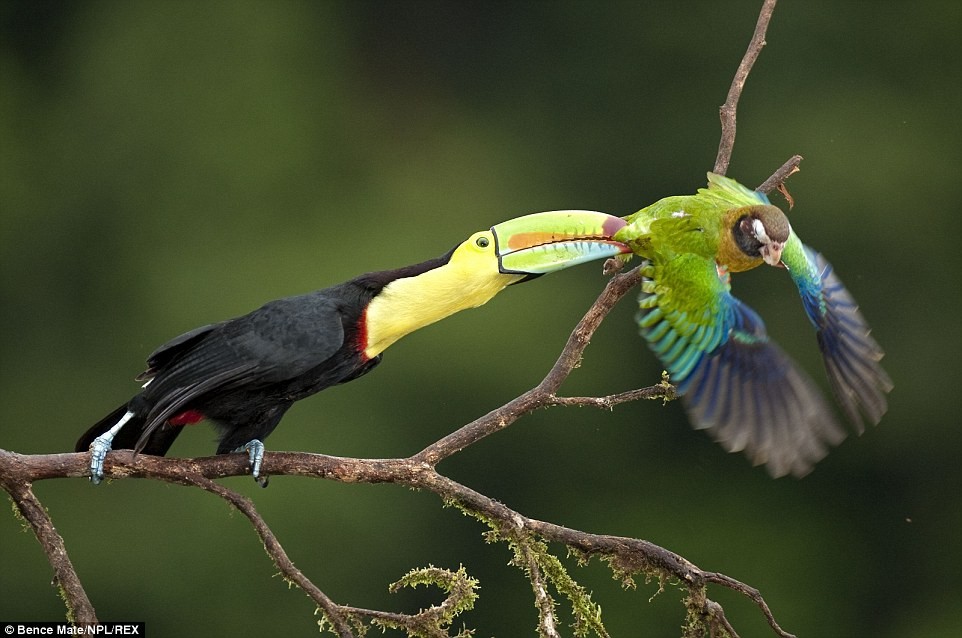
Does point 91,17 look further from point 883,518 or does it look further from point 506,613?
point 883,518

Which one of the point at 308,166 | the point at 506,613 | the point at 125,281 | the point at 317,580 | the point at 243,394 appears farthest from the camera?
the point at 308,166

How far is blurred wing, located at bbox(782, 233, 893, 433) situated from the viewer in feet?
13.5

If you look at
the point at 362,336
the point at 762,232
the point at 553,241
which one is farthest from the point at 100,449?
the point at 762,232

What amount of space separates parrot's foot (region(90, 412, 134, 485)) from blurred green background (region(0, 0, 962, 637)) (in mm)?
4798

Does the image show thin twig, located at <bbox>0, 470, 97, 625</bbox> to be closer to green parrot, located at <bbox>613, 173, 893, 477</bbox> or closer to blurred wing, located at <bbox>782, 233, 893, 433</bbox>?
green parrot, located at <bbox>613, 173, 893, 477</bbox>

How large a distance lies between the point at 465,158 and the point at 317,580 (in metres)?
3.60

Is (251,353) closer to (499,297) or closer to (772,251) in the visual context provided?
(772,251)

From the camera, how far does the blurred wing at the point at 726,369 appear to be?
4.10m

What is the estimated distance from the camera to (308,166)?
1175cm

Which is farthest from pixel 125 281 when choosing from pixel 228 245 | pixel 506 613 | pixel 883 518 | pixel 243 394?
pixel 243 394

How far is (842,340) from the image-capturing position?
4266mm

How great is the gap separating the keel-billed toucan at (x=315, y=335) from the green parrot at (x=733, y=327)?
0.51 feet

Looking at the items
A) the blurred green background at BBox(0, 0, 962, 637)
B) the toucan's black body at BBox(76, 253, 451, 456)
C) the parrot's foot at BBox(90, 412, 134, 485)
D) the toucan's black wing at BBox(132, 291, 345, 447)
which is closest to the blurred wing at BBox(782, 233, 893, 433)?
the toucan's black body at BBox(76, 253, 451, 456)

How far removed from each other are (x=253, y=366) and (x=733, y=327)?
48.3 inches
